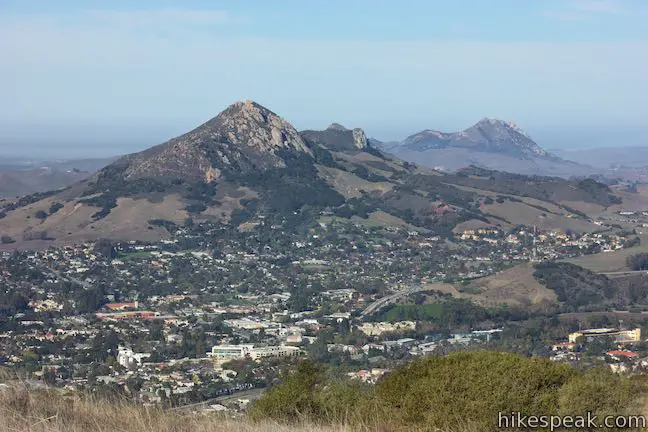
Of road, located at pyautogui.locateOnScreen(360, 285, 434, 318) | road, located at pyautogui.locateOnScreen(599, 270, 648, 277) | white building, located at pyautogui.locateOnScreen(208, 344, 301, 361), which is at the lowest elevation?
road, located at pyautogui.locateOnScreen(360, 285, 434, 318)

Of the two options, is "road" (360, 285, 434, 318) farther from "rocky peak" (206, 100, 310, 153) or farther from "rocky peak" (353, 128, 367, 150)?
"rocky peak" (353, 128, 367, 150)

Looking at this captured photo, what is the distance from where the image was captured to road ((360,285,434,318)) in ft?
122

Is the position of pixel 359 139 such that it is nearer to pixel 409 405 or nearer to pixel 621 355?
pixel 621 355

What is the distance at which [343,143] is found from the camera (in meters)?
91.1

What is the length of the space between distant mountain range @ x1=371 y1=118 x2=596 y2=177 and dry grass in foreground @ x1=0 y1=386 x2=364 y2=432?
123742 mm

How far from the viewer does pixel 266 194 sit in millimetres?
65875

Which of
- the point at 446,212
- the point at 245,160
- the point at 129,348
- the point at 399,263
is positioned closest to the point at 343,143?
the point at 245,160

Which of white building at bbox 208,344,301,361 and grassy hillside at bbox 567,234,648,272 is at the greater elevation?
white building at bbox 208,344,301,361

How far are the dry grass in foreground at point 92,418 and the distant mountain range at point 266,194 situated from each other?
158 feet

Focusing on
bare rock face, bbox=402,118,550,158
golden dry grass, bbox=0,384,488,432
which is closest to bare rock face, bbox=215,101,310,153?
golden dry grass, bbox=0,384,488,432

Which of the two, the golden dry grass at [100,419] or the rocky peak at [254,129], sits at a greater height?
the rocky peak at [254,129]

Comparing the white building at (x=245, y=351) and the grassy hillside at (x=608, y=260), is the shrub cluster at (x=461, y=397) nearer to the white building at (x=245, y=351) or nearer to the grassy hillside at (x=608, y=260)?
the white building at (x=245, y=351)

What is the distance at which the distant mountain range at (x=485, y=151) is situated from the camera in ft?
445

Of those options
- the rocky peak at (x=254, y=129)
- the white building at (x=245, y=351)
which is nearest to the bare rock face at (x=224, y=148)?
the rocky peak at (x=254, y=129)
